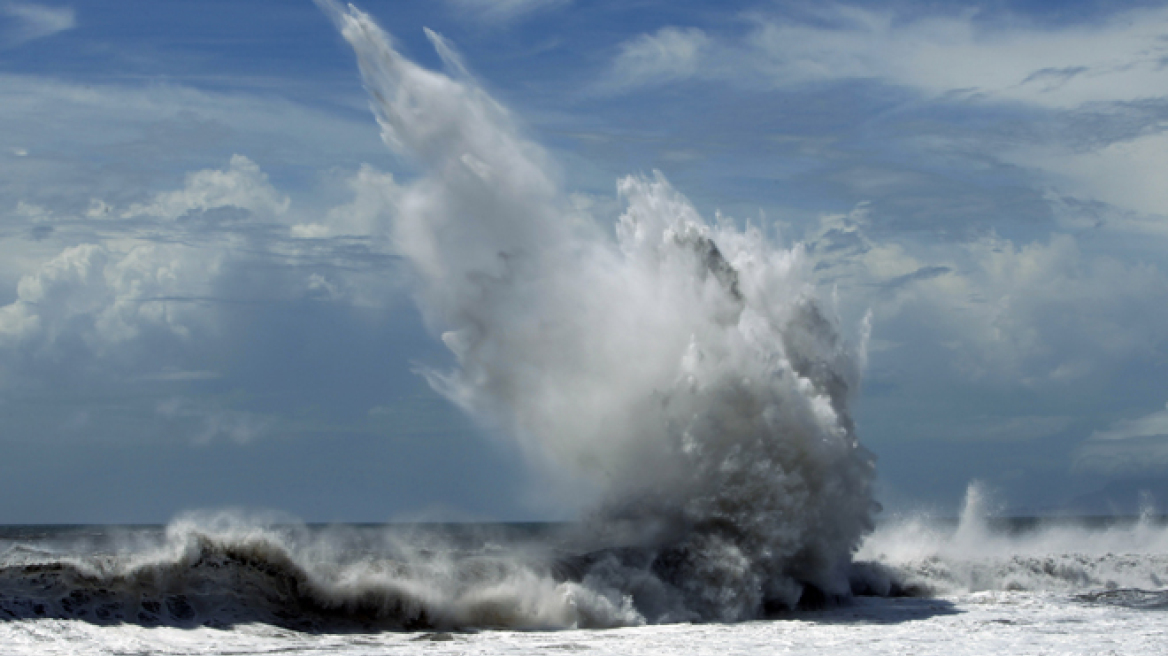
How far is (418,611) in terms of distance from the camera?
23906mm

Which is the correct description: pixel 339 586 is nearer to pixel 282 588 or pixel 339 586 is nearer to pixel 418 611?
pixel 282 588

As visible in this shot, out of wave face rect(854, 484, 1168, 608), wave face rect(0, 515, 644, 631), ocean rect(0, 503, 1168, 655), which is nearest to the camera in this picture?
ocean rect(0, 503, 1168, 655)

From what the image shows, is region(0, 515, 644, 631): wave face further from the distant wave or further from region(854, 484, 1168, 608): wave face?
region(854, 484, 1168, 608): wave face

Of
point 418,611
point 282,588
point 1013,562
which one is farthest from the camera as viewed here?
point 1013,562

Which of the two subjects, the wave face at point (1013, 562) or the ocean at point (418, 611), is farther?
the wave face at point (1013, 562)

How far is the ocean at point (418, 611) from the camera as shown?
67.4ft

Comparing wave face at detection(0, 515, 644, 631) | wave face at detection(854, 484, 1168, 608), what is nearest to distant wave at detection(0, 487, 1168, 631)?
wave face at detection(0, 515, 644, 631)

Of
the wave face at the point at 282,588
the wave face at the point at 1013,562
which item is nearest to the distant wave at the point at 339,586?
the wave face at the point at 282,588

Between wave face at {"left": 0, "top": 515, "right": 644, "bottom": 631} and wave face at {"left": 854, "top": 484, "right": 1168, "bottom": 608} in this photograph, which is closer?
wave face at {"left": 0, "top": 515, "right": 644, "bottom": 631}

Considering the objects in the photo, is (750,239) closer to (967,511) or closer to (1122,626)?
(1122,626)

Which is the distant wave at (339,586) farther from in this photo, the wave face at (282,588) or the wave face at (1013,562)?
the wave face at (1013,562)

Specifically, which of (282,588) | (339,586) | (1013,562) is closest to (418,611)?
(339,586)

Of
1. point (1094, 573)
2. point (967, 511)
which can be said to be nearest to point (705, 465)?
point (1094, 573)

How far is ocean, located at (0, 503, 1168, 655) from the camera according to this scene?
20.5 meters
